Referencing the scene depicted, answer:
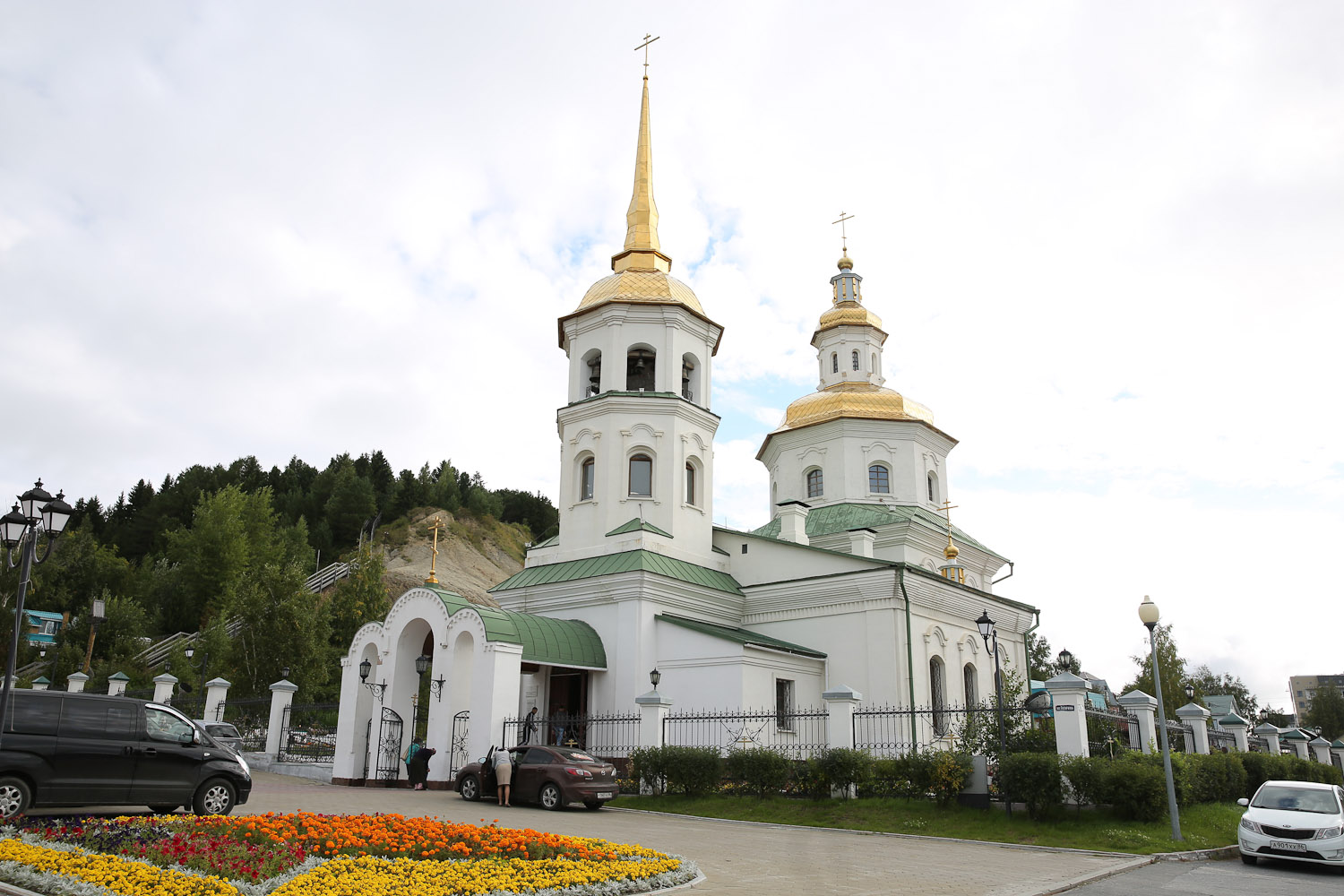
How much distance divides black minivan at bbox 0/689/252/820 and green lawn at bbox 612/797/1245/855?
7.32m

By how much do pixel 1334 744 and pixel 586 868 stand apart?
1242 inches

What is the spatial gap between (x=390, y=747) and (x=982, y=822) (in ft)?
41.8

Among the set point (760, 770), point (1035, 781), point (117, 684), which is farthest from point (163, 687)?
point (1035, 781)

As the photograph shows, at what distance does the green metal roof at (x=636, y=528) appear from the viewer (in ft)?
76.9

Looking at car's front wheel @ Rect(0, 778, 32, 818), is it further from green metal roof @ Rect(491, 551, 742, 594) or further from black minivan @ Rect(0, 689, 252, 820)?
green metal roof @ Rect(491, 551, 742, 594)

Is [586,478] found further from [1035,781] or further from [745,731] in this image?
[1035,781]

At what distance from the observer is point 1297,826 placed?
12203mm

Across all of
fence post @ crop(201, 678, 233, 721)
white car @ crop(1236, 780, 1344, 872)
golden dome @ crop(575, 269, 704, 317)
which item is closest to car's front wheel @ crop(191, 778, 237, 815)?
white car @ crop(1236, 780, 1344, 872)

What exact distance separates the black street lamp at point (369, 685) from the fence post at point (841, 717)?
10366mm

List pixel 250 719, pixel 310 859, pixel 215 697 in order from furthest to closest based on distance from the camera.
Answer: pixel 250 719, pixel 215 697, pixel 310 859

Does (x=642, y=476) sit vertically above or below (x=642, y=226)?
below

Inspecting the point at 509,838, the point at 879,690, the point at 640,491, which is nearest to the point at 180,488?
the point at 640,491

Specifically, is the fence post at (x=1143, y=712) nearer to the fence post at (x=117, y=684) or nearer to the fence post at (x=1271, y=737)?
the fence post at (x=1271, y=737)

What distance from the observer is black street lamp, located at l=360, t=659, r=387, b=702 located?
21.0 m
